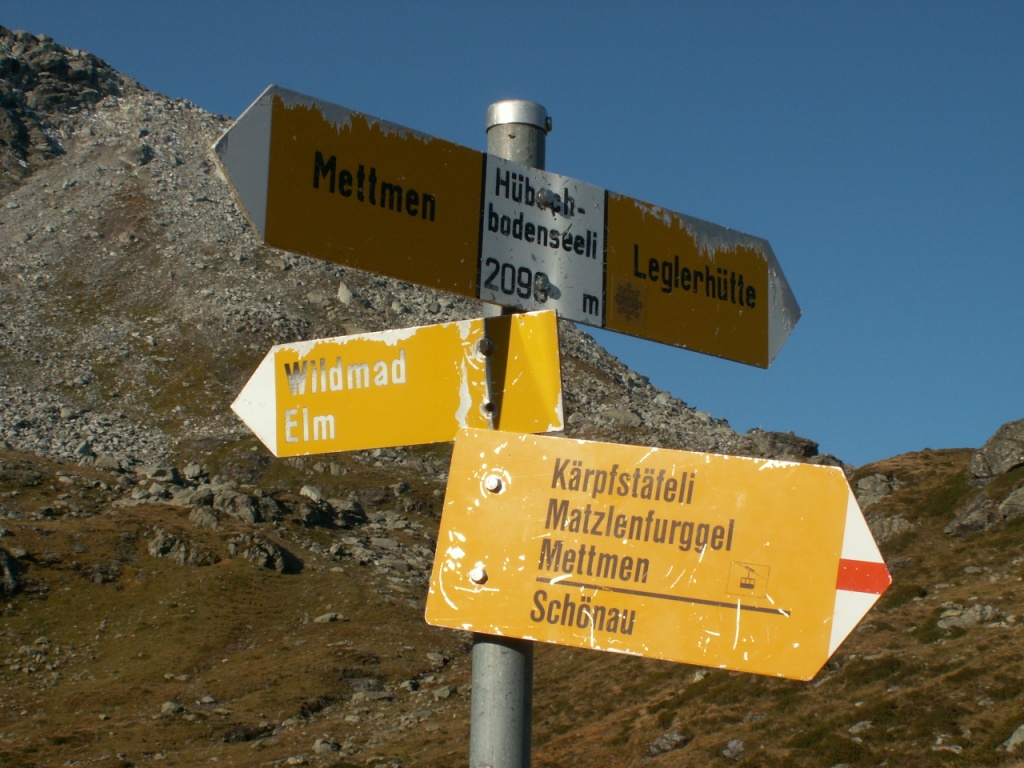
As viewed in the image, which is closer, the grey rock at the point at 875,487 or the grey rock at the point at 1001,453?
the grey rock at the point at 1001,453

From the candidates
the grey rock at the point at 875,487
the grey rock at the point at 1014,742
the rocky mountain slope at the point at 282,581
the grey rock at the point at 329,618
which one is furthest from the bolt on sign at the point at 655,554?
the grey rock at the point at 875,487

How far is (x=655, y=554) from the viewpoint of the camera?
3.33m

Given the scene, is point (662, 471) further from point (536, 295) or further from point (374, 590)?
point (374, 590)

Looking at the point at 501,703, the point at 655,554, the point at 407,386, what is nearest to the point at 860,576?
the point at 655,554

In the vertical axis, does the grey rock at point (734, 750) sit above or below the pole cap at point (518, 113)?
below

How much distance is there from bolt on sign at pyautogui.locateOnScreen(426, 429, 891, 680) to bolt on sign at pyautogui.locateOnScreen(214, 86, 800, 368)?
0.74 metres

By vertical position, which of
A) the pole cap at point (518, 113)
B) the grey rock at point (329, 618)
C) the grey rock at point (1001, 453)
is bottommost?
the grey rock at point (329, 618)

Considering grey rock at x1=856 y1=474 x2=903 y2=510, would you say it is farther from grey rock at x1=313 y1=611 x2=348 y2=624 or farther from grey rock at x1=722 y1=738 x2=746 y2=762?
grey rock at x1=722 y1=738 x2=746 y2=762

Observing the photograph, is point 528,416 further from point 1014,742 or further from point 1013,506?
point 1013,506

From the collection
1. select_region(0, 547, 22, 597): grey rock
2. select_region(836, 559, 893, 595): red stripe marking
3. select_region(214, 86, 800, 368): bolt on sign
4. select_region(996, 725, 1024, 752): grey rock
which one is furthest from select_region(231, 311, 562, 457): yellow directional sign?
select_region(0, 547, 22, 597): grey rock

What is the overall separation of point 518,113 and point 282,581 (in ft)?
212

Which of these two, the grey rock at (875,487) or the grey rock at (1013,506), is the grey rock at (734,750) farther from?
the grey rock at (875,487)

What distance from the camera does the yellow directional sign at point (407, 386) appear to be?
3762mm

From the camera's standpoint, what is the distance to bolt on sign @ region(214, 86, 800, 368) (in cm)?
364
